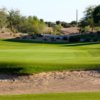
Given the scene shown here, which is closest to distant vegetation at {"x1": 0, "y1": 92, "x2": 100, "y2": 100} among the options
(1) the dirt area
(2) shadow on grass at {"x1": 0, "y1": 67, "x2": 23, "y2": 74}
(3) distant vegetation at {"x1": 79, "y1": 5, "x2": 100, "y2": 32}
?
(1) the dirt area

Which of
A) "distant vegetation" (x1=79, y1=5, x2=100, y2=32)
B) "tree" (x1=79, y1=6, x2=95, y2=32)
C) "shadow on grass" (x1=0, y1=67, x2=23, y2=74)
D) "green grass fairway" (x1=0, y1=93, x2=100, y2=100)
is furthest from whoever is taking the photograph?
"tree" (x1=79, y1=6, x2=95, y2=32)

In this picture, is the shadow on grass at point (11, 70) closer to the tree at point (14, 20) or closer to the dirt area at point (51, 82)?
the dirt area at point (51, 82)

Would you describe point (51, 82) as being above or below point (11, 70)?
below

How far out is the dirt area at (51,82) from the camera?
17.8 meters

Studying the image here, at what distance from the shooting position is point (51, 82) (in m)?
19.8

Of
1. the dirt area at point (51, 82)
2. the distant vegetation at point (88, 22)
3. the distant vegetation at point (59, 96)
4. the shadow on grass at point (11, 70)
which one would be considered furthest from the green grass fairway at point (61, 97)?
the distant vegetation at point (88, 22)

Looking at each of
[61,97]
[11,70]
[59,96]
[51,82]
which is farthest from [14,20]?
[61,97]

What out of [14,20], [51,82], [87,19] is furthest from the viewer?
[14,20]

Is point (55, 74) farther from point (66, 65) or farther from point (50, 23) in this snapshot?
point (50, 23)

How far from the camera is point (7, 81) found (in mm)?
20391

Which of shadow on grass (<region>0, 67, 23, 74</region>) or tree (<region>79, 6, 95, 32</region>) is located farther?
tree (<region>79, 6, 95, 32</region>)

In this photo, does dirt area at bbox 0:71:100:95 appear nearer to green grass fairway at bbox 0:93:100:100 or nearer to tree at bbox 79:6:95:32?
green grass fairway at bbox 0:93:100:100

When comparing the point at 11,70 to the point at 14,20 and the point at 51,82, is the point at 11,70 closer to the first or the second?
the point at 51,82

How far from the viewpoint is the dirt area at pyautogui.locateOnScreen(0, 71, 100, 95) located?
58.4 ft
